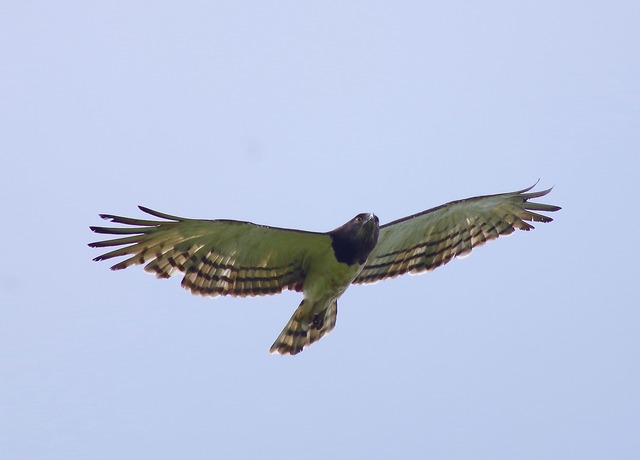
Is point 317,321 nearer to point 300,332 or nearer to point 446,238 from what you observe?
point 300,332

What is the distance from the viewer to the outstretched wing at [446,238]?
15.4 meters

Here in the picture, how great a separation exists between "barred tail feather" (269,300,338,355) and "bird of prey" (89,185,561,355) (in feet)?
0.04

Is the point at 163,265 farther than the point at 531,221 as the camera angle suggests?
No

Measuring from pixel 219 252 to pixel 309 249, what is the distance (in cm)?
107

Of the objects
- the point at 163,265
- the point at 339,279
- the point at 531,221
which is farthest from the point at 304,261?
the point at 531,221

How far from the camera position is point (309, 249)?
14883 millimetres

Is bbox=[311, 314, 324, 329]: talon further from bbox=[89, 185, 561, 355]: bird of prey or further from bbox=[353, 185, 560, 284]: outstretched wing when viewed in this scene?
bbox=[353, 185, 560, 284]: outstretched wing

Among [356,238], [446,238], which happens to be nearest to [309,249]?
[356,238]

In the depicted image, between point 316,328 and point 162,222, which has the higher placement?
point 162,222

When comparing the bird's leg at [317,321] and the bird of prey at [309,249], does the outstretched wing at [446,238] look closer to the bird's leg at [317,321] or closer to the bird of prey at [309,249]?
the bird of prey at [309,249]

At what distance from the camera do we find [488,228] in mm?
15484

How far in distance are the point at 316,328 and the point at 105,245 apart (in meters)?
2.81

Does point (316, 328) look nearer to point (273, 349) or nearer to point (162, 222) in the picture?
point (273, 349)

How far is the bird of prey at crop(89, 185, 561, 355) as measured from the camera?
14.1m
